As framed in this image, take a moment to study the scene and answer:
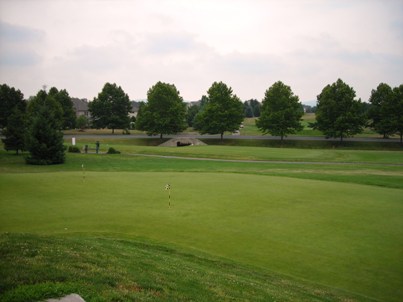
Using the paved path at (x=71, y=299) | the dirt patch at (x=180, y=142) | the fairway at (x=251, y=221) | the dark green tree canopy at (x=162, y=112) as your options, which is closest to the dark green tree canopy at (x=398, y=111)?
the dirt patch at (x=180, y=142)

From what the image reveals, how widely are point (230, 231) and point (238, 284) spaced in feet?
15.2

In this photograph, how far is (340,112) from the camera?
71750 mm

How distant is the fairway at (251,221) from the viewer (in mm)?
11203

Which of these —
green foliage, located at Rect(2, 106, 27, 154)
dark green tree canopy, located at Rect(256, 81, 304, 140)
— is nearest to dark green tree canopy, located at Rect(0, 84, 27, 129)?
green foliage, located at Rect(2, 106, 27, 154)

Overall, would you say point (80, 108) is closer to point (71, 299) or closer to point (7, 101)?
point (7, 101)

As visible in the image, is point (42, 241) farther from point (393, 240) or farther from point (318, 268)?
point (393, 240)

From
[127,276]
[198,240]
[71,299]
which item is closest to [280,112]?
[198,240]

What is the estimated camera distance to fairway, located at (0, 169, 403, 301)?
11203 millimetres

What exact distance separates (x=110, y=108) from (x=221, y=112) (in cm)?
3012

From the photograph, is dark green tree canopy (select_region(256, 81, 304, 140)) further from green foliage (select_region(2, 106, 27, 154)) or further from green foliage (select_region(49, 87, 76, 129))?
green foliage (select_region(49, 87, 76, 129))

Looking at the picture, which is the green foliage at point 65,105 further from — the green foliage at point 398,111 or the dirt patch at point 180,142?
the green foliage at point 398,111

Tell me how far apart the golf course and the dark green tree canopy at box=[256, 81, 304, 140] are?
164ft

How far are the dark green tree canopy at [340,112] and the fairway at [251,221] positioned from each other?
50.4 metres

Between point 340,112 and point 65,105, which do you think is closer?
point 340,112
